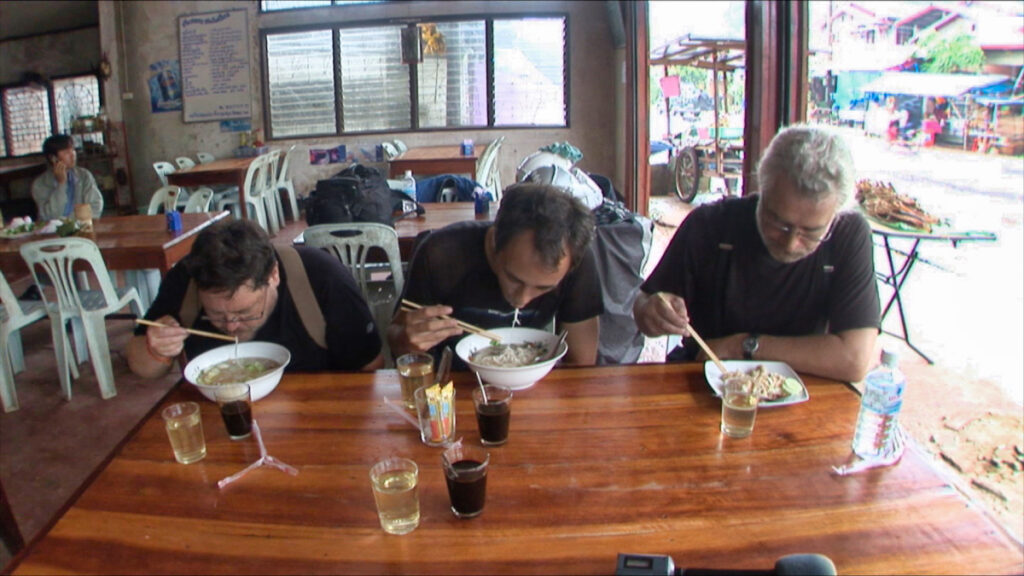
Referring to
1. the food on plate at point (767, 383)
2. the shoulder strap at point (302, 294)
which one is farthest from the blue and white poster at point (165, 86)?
the food on plate at point (767, 383)

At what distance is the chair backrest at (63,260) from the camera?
10.7 feet

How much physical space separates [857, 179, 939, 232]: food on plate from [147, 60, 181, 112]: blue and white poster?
803cm

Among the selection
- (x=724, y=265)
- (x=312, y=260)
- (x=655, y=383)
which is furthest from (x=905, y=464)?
(x=312, y=260)

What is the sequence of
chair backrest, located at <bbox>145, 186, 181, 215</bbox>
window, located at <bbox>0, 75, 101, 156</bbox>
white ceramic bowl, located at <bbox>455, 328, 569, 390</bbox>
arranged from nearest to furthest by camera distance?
white ceramic bowl, located at <bbox>455, 328, 569, 390</bbox>, chair backrest, located at <bbox>145, 186, 181, 215</bbox>, window, located at <bbox>0, 75, 101, 156</bbox>

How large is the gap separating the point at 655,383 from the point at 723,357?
306 mm

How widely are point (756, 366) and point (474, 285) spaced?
82 centimetres

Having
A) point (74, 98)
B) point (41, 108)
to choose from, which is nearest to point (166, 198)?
point (74, 98)

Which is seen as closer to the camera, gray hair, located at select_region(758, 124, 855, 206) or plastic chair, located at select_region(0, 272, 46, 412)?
gray hair, located at select_region(758, 124, 855, 206)

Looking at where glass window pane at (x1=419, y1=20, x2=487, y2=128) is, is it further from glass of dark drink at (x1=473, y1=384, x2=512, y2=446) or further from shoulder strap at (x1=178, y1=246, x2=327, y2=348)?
glass of dark drink at (x1=473, y1=384, x2=512, y2=446)

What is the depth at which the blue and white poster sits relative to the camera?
325 inches

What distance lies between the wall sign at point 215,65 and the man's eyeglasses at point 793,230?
7.88 m

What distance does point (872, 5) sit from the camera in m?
2.98

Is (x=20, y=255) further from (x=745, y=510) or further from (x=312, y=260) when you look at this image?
(x=745, y=510)

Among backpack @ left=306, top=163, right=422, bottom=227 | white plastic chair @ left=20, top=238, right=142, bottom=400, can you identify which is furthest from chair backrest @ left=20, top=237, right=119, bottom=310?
backpack @ left=306, top=163, right=422, bottom=227
